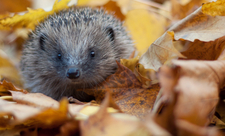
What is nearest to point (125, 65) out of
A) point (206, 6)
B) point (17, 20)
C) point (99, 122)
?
point (206, 6)

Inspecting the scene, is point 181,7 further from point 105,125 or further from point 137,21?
point 105,125

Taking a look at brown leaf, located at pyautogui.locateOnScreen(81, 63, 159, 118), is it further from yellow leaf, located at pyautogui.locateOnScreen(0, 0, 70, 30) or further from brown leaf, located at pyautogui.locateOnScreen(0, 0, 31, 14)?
brown leaf, located at pyautogui.locateOnScreen(0, 0, 31, 14)

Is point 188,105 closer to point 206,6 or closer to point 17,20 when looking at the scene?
point 206,6

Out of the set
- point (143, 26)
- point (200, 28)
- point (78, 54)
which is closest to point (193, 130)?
point (200, 28)

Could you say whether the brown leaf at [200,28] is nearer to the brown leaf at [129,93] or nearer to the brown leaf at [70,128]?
the brown leaf at [129,93]

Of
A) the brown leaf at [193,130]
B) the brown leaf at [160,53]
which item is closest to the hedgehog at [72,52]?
the brown leaf at [160,53]

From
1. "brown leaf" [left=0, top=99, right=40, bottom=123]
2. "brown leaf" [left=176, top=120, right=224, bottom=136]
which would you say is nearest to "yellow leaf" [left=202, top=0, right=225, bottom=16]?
"brown leaf" [left=176, top=120, right=224, bottom=136]
